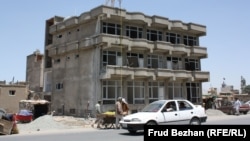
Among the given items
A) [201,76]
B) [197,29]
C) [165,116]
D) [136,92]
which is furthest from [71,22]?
[165,116]

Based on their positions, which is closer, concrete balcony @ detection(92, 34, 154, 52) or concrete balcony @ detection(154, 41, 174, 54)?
concrete balcony @ detection(92, 34, 154, 52)

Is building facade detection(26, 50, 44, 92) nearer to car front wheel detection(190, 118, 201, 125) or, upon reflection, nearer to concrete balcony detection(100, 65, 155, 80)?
concrete balcony detection(100, 65, 155, 80)

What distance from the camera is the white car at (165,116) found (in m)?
15.1

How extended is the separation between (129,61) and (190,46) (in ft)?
33.8

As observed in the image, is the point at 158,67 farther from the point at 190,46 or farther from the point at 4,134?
the point at 4,134

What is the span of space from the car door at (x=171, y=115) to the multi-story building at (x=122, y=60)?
17.5m

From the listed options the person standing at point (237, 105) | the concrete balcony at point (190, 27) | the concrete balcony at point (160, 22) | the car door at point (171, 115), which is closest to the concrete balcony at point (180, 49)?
the concrete balcony at point (190, 27)

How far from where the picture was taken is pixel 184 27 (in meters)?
42.6

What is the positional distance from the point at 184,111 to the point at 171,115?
875mm

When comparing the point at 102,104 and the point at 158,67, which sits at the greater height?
the point at 158,67

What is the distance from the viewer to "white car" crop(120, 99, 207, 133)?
15117 mm

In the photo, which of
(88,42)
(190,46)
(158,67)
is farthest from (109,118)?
(190,46)

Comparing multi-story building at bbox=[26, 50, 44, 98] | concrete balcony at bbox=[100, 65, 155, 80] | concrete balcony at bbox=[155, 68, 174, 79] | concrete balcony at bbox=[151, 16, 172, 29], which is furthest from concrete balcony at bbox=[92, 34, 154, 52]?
multi-story building at bbox=[26, 50, 44, 98]

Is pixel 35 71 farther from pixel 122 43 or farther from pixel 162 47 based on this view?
pixel 122 43
